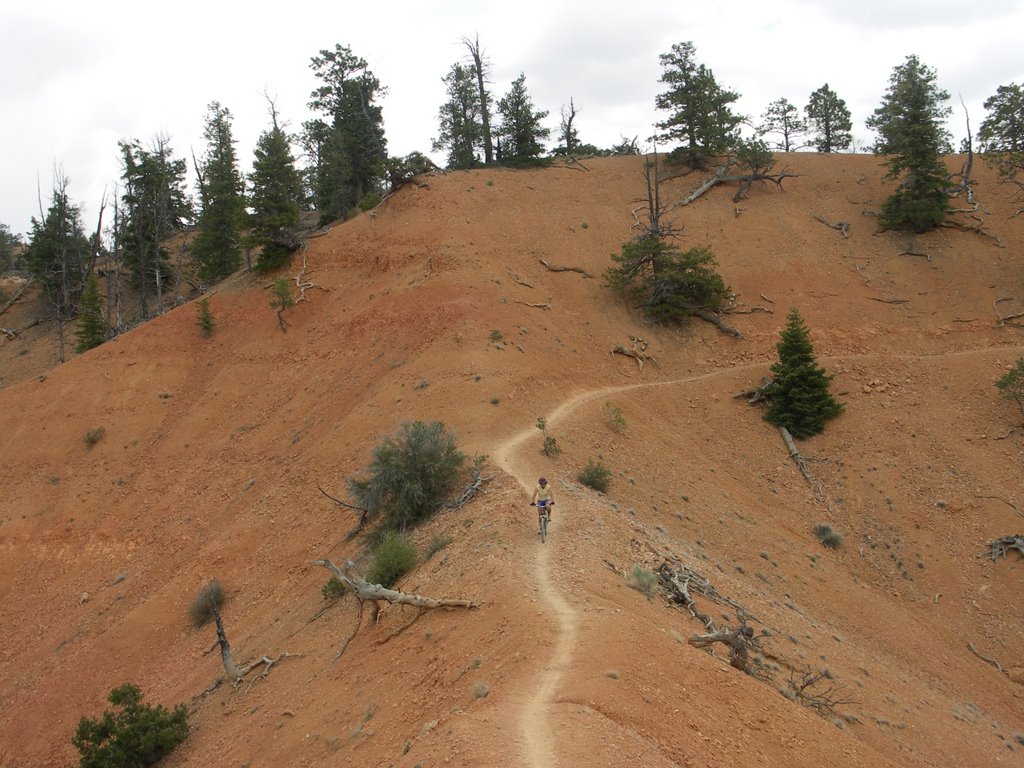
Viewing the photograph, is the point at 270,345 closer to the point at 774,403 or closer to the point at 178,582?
the point at 178,582

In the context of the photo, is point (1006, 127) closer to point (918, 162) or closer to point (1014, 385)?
point (918, 162)

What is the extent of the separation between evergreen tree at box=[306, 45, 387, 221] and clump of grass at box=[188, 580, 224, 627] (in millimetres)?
29872

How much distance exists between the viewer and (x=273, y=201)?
34.3m

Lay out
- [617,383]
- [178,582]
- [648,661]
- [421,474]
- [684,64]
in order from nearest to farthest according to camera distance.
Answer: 1. [648,661]
2. [421,474]
3. [178,582]
4. [617,383]
5. [684,64]

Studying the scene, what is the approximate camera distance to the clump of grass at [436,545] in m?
14.6

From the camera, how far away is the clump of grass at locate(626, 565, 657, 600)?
1230 centimetres

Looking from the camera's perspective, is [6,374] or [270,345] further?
[6,374]

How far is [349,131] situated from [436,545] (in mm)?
37662

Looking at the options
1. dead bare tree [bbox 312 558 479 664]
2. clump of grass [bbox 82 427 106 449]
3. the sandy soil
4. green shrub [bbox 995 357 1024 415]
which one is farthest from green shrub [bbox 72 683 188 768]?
green shrub [bbox 995 357 1024 415]

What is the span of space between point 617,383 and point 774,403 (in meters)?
5.91

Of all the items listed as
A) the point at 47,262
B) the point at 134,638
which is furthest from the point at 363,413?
the point at 47,262

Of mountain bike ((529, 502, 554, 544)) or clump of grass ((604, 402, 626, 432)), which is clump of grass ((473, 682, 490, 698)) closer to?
mountain bike ((529, 502, 554, 544))

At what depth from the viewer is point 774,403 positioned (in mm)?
25812

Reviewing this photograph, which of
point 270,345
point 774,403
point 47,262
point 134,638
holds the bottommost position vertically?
point 134,638
